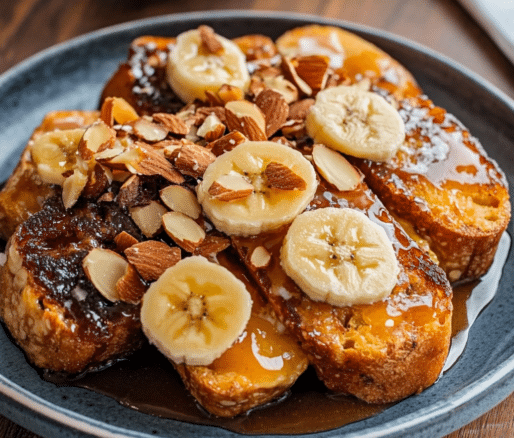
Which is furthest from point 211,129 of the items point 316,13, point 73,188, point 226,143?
point 316,13

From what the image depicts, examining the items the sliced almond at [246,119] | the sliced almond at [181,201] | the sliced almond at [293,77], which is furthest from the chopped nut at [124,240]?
the sliced almond at [293,77]

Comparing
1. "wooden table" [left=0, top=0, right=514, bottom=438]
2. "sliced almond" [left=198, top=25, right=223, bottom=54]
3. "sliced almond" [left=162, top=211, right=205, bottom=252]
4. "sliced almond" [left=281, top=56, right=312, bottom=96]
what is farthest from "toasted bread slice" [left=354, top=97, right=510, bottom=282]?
"wooden table" [left=0, top=0, right=514, bottom=438]

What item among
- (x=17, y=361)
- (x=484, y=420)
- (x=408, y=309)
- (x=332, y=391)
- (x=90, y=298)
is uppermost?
(x=408, y=309)

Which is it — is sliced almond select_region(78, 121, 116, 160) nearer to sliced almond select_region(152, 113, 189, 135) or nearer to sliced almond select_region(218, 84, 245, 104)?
sliced almond select_region(152, 113, 189, 135)

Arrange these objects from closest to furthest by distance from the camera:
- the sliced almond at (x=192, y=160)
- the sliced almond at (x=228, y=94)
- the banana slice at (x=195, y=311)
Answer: the banana slice at (x=195, y=311) < the sliced almond at (x=192, y=160) < the sliced almond at (x=228, y=94)

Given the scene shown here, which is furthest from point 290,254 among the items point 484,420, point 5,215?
point 5,215

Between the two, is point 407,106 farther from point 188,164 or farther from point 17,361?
point 17,361

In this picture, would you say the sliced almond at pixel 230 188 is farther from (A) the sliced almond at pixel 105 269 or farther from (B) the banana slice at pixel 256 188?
(A) the sliced almond at pixel 105 269
